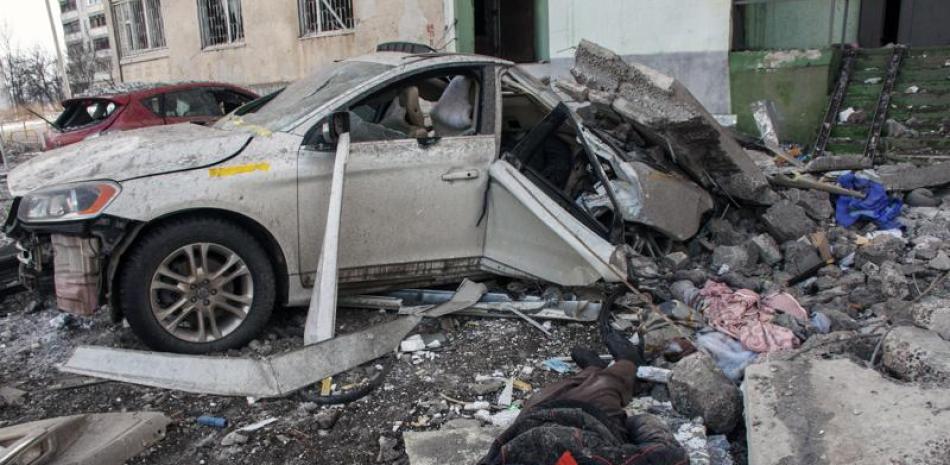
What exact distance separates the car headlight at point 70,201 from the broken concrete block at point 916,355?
12.1ft

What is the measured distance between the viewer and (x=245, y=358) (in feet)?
12.0

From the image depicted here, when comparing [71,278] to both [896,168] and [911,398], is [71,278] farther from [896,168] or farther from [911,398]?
[896,168]

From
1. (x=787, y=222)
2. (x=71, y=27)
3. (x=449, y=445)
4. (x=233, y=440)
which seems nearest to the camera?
(x=449, y=445)

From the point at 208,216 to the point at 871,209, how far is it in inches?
200

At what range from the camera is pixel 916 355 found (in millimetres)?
2816

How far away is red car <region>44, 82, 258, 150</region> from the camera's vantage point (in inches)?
380

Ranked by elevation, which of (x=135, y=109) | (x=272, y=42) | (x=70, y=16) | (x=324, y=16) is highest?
(x=70, y=16)

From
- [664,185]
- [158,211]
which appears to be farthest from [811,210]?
[158,211]

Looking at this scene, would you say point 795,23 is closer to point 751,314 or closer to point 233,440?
point 751,314

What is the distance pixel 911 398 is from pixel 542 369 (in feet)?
5.60

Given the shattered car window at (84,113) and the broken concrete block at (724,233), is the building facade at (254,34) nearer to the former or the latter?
the shattered car window at (84,113)

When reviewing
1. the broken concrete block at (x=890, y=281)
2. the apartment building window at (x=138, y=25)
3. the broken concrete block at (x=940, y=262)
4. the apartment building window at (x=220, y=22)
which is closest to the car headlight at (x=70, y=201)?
the broken concrete block at (x=890, y=281)

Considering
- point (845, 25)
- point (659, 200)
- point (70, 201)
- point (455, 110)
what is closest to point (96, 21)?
point (845, 25)

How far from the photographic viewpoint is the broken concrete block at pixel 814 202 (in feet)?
18.8
